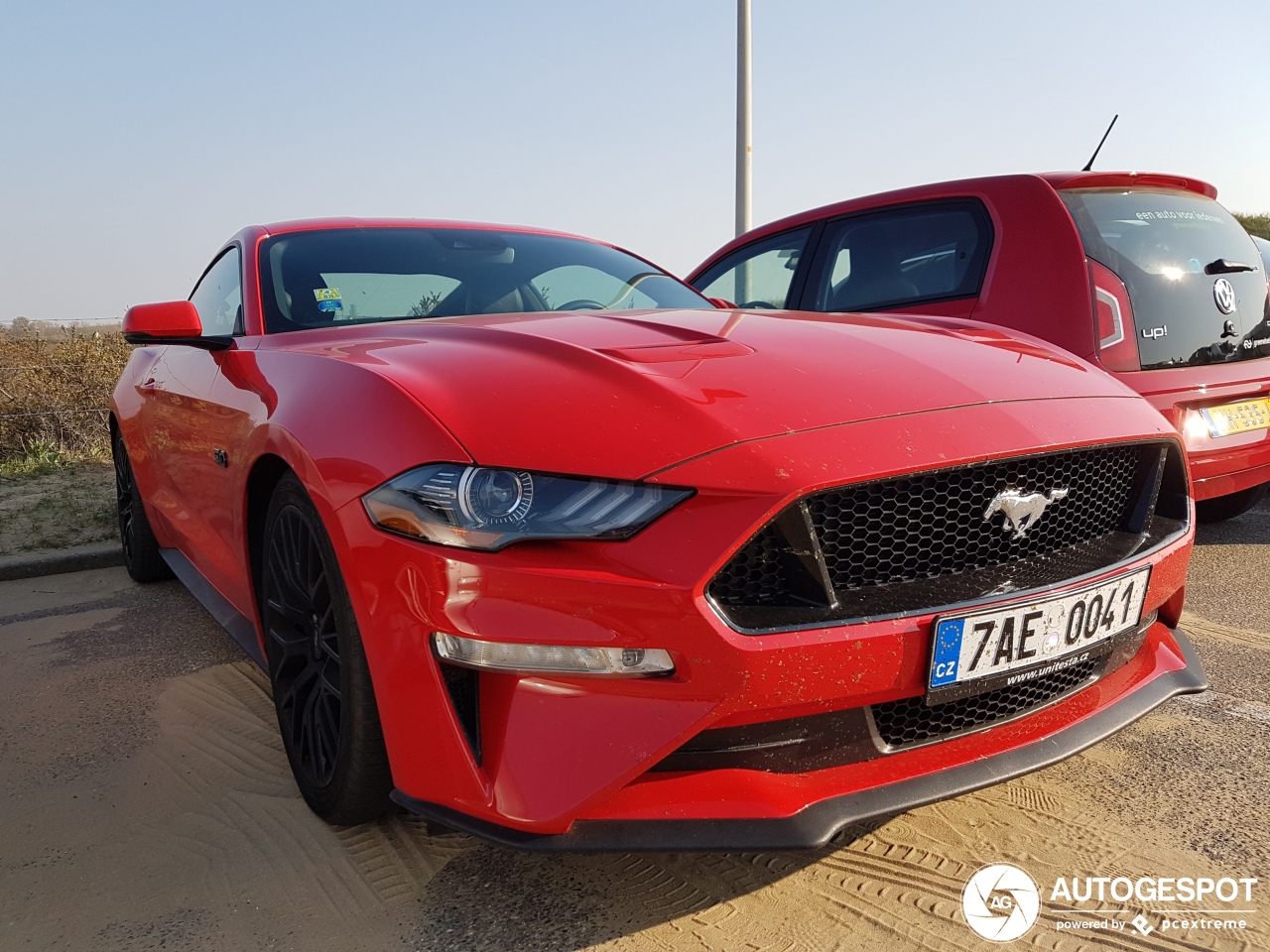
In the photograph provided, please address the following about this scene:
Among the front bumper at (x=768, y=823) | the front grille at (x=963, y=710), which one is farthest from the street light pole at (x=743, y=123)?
the front bumper at (x=768, y=823)

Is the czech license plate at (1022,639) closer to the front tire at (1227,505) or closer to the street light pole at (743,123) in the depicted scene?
the front tire at (1227,505)

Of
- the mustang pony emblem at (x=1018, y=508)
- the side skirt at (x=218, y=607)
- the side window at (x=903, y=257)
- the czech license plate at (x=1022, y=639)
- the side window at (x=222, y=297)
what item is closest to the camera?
the czech license plate at (x=1022, y=639)

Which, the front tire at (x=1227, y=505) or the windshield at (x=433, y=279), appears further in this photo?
the front tire at (x=1227, y=505)

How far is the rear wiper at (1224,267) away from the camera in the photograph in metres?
3.69

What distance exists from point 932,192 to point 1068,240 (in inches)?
27.7

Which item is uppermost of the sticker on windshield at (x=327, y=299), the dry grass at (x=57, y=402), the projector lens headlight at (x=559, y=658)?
the sticker on windshield at (x=327, y=299)

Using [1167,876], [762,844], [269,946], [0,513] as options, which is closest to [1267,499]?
[1167,876]

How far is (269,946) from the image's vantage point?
169cm

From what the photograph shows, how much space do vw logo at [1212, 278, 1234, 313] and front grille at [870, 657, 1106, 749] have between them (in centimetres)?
234

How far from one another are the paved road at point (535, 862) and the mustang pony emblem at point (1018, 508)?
2.08 feet

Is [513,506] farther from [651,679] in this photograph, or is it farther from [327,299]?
[327,299]

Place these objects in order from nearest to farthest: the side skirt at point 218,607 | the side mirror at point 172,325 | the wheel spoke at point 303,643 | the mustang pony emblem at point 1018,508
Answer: the mustang pony emblem at point 1018,508 < the wheel spoke at point 303,643 < the side skirt at point 218,607 < the side mirror at point 172,325

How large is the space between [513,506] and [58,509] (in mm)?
5006

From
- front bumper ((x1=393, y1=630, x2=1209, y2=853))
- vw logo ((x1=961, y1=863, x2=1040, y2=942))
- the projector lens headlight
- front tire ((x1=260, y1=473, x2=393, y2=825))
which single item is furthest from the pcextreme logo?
front tire ((x1=260, y1=473, x2=393, y2=825))
